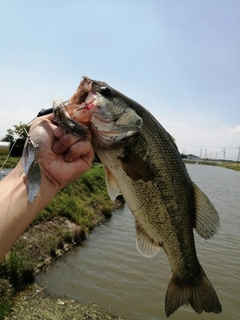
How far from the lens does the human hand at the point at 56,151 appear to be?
102 inches

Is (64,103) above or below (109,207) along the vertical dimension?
above

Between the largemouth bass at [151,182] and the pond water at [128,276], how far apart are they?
539cm

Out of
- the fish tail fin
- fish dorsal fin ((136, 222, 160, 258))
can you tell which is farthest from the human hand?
the fish tail fin

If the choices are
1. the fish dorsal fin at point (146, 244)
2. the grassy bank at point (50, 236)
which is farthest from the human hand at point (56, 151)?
the grassy bank at point (50, 236)

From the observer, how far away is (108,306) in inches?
323

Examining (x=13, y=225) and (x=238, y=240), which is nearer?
(x=13, y=225)

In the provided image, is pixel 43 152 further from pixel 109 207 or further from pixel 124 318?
pixel 109 207

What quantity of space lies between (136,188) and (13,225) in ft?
3.83

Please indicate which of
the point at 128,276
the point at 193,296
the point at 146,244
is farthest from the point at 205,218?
the point at 128,276

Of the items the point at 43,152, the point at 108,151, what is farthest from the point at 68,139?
the point at 108,151

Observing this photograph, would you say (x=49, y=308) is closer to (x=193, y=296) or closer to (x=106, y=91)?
(x=193, y=296)

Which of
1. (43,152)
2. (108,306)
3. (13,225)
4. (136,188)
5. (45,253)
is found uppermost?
(43,152)

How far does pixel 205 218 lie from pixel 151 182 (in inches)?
30.5

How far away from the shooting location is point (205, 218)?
3.18 metres
